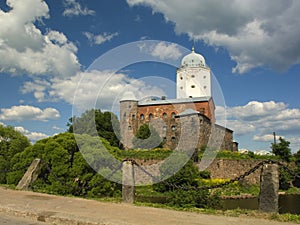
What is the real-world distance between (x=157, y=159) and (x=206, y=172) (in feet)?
19.1

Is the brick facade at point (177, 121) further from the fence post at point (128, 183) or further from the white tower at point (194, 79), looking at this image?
the fence post at point (128, 183)

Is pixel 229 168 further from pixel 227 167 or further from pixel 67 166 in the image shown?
pixel 67 166

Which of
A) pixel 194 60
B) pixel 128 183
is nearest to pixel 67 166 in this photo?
pixel 128 183

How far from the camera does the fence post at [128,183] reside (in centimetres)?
816

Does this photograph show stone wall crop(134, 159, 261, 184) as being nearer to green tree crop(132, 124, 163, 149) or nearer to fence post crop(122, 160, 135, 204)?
green tree crop(132, 124, 163, 149)

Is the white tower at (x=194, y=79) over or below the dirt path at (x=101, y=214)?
over

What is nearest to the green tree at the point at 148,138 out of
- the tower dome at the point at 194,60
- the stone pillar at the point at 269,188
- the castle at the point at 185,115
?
the castle at the point at 185,115

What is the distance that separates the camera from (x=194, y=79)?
186ft

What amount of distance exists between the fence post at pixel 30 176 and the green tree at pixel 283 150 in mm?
36510

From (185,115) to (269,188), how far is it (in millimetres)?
35450

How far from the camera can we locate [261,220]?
6016mm

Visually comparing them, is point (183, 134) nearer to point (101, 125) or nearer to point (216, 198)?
point (101, 125)

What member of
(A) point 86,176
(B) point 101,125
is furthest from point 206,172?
(A) point 86,176

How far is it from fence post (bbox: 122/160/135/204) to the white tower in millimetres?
44223
